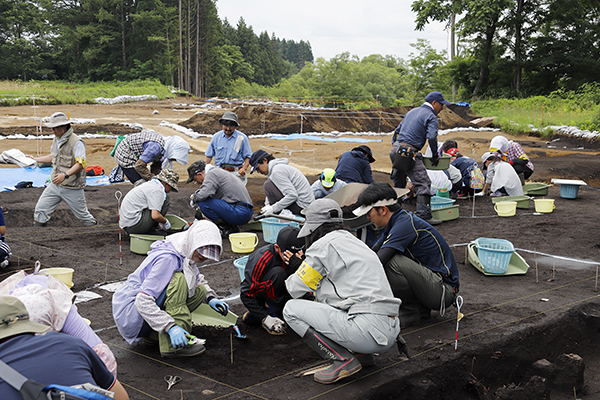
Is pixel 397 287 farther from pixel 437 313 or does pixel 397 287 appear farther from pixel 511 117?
Result: pixel 511 117

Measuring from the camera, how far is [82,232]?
684 centimetres

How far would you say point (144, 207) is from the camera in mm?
6016

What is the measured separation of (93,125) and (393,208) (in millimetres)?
18550

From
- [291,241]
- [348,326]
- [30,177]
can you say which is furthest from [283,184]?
[30,177]

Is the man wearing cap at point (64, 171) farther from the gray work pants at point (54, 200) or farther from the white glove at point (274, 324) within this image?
the white glove at point (274, 324)

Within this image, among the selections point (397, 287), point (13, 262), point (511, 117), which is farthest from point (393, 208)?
point (511, 117)

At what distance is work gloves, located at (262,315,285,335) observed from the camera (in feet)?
12.4

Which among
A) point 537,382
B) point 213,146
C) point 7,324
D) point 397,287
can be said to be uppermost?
point 213,146

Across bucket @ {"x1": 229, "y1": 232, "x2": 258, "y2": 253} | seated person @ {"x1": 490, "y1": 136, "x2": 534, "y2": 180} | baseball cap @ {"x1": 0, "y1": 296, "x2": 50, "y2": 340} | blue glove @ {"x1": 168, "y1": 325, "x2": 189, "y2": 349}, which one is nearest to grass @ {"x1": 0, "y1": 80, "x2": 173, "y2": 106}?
bucket @ {"x1": 229, "y1": 232, "x2": 258, "y2": 253}

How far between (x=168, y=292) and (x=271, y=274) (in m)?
0.88

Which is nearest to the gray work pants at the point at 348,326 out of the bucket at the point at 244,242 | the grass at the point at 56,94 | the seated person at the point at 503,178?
the bucket at the point at 244,242

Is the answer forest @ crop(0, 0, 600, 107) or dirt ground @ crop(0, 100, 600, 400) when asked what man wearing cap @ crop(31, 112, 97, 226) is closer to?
dirt ground @ crop(0, 100, 600, 400)

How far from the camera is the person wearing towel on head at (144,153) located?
6996 mm

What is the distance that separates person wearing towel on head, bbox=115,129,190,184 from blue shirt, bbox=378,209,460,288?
4.42m
